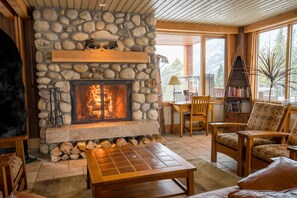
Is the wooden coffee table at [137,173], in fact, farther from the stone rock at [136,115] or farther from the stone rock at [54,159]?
the stone rock at [136,115]

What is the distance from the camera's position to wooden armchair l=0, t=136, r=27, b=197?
194 centimetres

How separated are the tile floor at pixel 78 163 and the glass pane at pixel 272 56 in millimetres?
1853

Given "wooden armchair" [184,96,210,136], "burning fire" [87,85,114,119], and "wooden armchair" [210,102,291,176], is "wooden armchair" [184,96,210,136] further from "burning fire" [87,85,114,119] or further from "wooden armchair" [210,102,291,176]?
"burning fire" [87,85,114,119]

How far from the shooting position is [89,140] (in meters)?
4.06

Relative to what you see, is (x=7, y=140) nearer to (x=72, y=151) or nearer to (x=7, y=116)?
(x=7, y=116)

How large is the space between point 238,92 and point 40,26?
4275 millimetres

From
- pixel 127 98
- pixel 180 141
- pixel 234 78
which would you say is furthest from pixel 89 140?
pixel 234 78

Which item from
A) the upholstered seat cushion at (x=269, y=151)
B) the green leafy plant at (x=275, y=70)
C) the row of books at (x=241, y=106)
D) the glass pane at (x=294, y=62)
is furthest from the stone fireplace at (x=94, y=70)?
the glass pane at (x=294, y=62)

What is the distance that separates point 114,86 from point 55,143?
1.42m

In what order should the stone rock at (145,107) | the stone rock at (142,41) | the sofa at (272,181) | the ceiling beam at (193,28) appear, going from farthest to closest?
the ceiling beam at (193,28), the stone rock at (145,107), the stone rock at (142,41), the sofa at (272,181)

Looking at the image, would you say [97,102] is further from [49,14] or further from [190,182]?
[190,182]

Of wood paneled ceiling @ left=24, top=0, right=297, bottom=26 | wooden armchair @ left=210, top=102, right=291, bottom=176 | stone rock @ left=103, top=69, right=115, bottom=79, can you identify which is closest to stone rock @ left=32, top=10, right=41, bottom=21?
wood paneled ceiling @ left=24, top=0, right=297, bottom=26

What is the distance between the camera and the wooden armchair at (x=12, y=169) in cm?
194

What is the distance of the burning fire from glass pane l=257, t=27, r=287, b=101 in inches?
124
